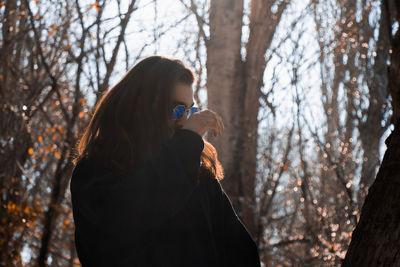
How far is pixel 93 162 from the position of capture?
1760 millimetres

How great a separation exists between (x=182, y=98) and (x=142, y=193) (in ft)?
1.26

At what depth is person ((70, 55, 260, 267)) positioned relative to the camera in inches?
64.0

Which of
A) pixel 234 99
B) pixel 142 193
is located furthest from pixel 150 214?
pixel 234 99

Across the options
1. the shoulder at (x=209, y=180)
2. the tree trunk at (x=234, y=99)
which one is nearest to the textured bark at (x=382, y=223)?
the shoulder at (x=209, y=180)

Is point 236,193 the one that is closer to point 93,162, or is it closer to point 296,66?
point 296,66

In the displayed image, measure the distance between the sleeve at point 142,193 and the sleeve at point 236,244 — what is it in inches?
9.9

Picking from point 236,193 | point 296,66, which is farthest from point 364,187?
point 236,193

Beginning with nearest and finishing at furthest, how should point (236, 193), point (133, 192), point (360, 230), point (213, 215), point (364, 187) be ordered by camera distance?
point (360, 230) → point (133, 192) → point (213, 215) → point (236, 193) → point (364, 187)

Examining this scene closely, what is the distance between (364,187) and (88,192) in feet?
18.6

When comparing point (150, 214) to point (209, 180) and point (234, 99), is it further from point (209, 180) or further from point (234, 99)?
point (234, 99)

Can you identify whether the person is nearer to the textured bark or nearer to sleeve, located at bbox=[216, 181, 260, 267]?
sleeve, located at bbox=[216, 181, 260, 267]

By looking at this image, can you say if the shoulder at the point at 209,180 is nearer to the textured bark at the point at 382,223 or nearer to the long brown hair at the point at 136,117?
the long brown hair at the point at 136,117

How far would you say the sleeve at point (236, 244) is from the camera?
1.84 metres

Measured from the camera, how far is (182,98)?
74.2 inches
